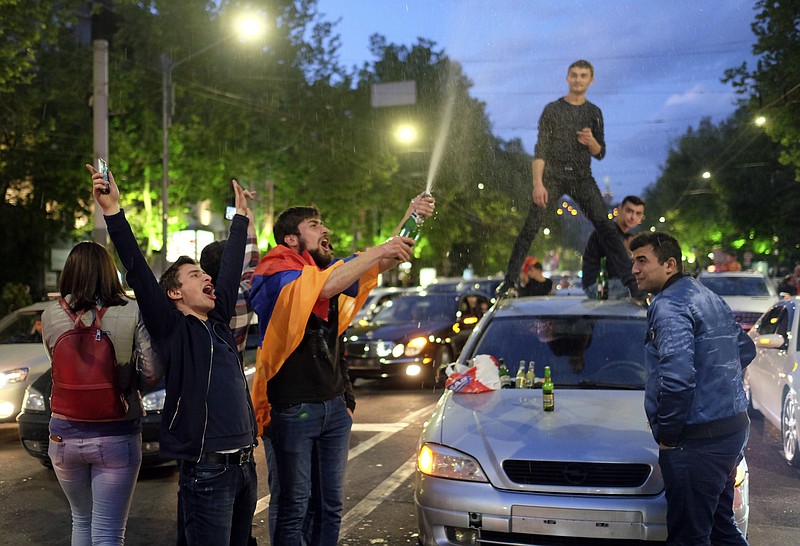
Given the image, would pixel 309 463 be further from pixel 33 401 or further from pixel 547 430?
pixel 33 401

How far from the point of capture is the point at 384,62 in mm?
51094

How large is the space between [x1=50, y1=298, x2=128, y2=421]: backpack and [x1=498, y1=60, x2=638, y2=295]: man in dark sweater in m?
4.58

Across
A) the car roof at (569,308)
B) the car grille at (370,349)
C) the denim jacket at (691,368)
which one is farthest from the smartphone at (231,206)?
the car grille at (370,349)

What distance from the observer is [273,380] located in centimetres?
403

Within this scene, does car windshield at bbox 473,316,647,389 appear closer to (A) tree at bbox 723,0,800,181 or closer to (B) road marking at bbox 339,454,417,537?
(B) road marking at bbox 339,454,417,537

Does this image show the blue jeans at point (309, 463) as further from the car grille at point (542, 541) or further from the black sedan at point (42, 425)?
the black sedan at point (42, 425)

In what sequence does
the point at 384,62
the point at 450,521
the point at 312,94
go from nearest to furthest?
the point at 450,521, the point at 312,94, the point at 384,62


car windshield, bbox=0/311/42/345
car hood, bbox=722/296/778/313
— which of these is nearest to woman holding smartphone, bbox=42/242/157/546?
car windshield, bbox=0/311/42/345

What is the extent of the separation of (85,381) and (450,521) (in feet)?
6.46

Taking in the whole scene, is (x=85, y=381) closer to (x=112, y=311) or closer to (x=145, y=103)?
(x=112, y=311)

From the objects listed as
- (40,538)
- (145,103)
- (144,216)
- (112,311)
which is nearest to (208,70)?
(145,103)

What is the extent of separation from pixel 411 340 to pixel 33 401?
22.8 ft

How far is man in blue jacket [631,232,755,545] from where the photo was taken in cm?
375

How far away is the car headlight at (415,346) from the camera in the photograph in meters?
13.5
